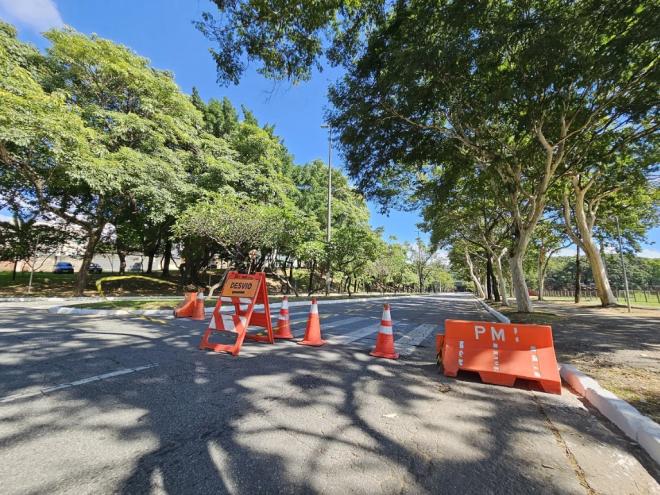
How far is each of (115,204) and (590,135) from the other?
24.3 meters

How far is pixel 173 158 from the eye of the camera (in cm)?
2009

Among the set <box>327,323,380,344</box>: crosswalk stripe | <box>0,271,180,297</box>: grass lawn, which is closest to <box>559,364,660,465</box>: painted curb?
<box>327,323,380,344</box>: crosswalk stripe

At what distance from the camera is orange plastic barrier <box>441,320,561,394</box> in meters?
4.26

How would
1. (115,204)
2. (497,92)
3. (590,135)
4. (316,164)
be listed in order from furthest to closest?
1. (316,164)
2. (115,204)
3. (590,135)
4. (497,92)

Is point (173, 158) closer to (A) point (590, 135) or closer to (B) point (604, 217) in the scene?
(A) point (590, 135)

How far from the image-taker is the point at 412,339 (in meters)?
7.75

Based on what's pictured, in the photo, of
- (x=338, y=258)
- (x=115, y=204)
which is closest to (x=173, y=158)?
(x=115, y=204)

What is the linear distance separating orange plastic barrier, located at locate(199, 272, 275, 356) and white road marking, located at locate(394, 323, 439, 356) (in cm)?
268

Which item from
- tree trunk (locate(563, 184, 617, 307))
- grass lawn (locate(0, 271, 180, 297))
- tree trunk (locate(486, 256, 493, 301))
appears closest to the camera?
tree trunk (locate(563, 184, 617, 307))

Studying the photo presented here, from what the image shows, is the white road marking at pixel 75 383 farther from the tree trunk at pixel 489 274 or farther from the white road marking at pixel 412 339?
the tree trunk at pixel 489 274

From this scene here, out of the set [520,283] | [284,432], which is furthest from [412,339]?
[520,283]

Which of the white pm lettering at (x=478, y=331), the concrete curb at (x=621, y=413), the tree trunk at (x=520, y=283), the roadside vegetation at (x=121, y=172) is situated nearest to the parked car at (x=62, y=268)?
the roadside vegetation at (x=121, y=172)

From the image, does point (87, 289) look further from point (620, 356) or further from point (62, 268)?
point (620, 356)

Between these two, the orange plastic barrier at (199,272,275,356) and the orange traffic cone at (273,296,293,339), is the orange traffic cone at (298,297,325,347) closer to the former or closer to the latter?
the orange traffic cone at (273,296,293,339)
